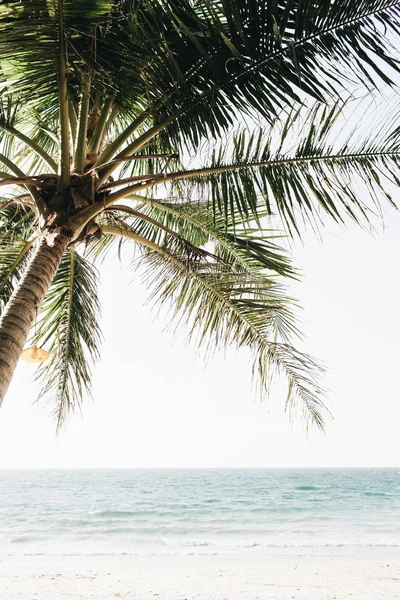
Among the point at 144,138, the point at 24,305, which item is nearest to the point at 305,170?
the point at 144,138

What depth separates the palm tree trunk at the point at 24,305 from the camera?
8.68 ft

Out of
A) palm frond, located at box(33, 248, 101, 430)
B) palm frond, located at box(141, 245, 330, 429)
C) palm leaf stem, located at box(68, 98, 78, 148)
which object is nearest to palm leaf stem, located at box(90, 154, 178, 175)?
palm leaf stem, located at box(68, 98, 78, 148)

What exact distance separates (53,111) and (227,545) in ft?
42.3

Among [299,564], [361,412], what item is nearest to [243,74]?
[299,564]

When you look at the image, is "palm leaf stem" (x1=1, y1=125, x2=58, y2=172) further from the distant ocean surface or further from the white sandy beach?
the distant ocean surface

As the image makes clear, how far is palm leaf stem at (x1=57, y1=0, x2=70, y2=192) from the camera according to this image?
2560 millimetres

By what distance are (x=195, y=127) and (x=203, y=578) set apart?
8356 millimetres

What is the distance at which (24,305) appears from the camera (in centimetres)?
285

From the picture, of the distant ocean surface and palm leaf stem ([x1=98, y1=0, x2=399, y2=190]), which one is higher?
palm leaf stem ([x1=98, y1=0, x2=399, y2=190])

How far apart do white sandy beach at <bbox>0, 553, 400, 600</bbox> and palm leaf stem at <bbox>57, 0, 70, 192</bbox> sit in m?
6.66

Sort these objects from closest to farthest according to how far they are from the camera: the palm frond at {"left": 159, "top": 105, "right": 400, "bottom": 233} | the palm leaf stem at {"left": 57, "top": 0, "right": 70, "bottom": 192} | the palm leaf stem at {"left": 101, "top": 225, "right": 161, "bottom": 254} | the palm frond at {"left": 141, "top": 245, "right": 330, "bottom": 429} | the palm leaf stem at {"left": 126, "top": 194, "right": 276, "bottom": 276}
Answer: the palm leaf stem at {"left": 57, "top": 0, "right": 70, "bottom": 192} < the palm frond at {"left": 159, "top": 105, "right": 400, "bottom": 233} < the palm leaf stem at {"left": 101, "top": 225, "right": 161, "bottom": 254} < the palm leaf stem at {"left": 126, "top": 194, "right": 276, "bottom": 276} < the palm frond at {"left": 141, "top": 245, "right": 330, "bottom": 429}

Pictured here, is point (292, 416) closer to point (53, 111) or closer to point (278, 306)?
point (278, 306)

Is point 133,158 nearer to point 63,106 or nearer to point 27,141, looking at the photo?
point 63,106

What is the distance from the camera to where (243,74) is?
9.79 ft
